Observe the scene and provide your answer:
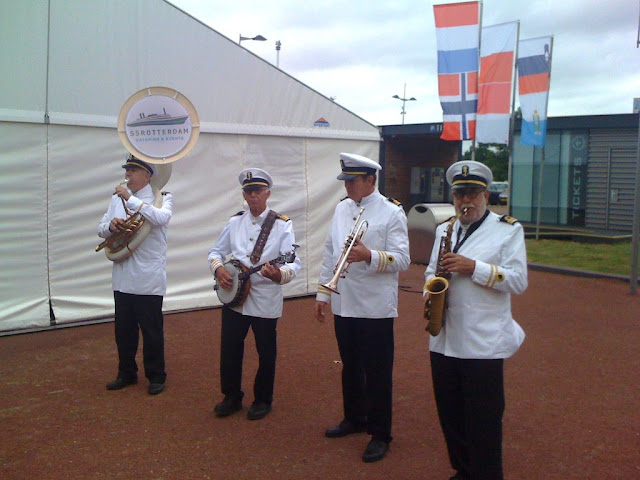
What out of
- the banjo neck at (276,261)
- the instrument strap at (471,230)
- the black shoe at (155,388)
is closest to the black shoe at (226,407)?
the black shoe at (155,388)

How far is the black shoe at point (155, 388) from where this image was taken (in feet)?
18.3

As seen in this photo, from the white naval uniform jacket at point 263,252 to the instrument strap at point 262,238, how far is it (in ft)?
0.09

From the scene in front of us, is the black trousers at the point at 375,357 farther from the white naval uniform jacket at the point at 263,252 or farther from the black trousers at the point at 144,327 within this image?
the black trousers at the point at 144,327

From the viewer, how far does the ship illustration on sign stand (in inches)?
229

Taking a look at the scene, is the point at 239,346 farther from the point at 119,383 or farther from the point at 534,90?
the point at 534,90

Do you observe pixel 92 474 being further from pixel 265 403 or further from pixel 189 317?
pixel 189 317

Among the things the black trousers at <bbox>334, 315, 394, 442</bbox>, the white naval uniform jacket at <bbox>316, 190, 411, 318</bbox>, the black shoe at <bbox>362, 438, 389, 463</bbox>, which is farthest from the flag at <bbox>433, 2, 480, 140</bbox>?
the black shoe at <bbox>362, 438, 389, 463</bbox>

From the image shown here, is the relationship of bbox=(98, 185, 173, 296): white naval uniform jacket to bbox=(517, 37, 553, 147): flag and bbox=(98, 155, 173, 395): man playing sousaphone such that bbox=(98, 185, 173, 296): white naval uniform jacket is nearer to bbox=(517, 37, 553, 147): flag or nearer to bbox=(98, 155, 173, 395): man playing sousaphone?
bbox=(98, 155, 173, 395): man playing sousaphone

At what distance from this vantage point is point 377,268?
13.9 feet

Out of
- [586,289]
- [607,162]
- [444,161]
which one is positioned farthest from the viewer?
[444,161]

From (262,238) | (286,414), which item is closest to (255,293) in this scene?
(262,238)

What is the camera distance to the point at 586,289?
1124 cm

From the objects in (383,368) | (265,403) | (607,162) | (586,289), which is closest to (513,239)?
(383,368)

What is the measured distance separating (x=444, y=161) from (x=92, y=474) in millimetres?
22030
